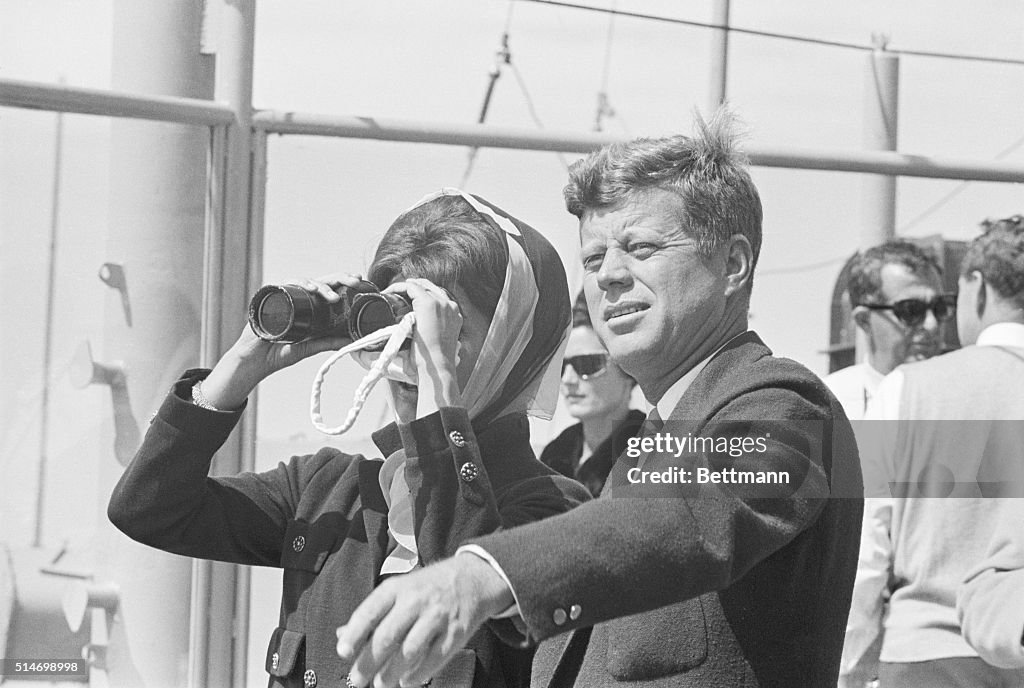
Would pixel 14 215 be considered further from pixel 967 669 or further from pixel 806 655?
pixel 967 669

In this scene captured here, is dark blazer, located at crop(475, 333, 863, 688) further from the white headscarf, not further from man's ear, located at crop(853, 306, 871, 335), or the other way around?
man's ear, located at crop(853, 306, 871, 335)

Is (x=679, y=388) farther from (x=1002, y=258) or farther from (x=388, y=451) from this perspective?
(x=1002, y=258)

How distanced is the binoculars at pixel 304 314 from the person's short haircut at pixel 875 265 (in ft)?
4.94

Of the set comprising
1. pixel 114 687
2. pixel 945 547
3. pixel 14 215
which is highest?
pixel 14 215

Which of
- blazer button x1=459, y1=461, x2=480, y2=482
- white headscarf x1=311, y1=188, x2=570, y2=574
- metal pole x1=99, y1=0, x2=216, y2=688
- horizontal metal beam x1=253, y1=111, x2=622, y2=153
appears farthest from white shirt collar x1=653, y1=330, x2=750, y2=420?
metal pole x1=99, y1=0, x2=216, y2=688

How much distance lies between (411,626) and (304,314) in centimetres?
114

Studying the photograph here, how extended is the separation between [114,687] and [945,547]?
1.79m

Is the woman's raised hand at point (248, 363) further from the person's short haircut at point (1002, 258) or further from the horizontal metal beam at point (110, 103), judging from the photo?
the person's short haircut at point (1002, 258)

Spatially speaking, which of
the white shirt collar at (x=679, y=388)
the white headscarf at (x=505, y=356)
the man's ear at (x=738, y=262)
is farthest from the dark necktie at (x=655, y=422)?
the white headscarf at (x=505, y=356)

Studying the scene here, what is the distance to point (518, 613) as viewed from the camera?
1244mm

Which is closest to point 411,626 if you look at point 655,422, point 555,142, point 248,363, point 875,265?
point 655,422

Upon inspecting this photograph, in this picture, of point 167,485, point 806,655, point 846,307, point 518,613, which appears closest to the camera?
point 518,613

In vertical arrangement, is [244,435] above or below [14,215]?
below

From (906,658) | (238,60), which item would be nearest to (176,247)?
(238,60)
